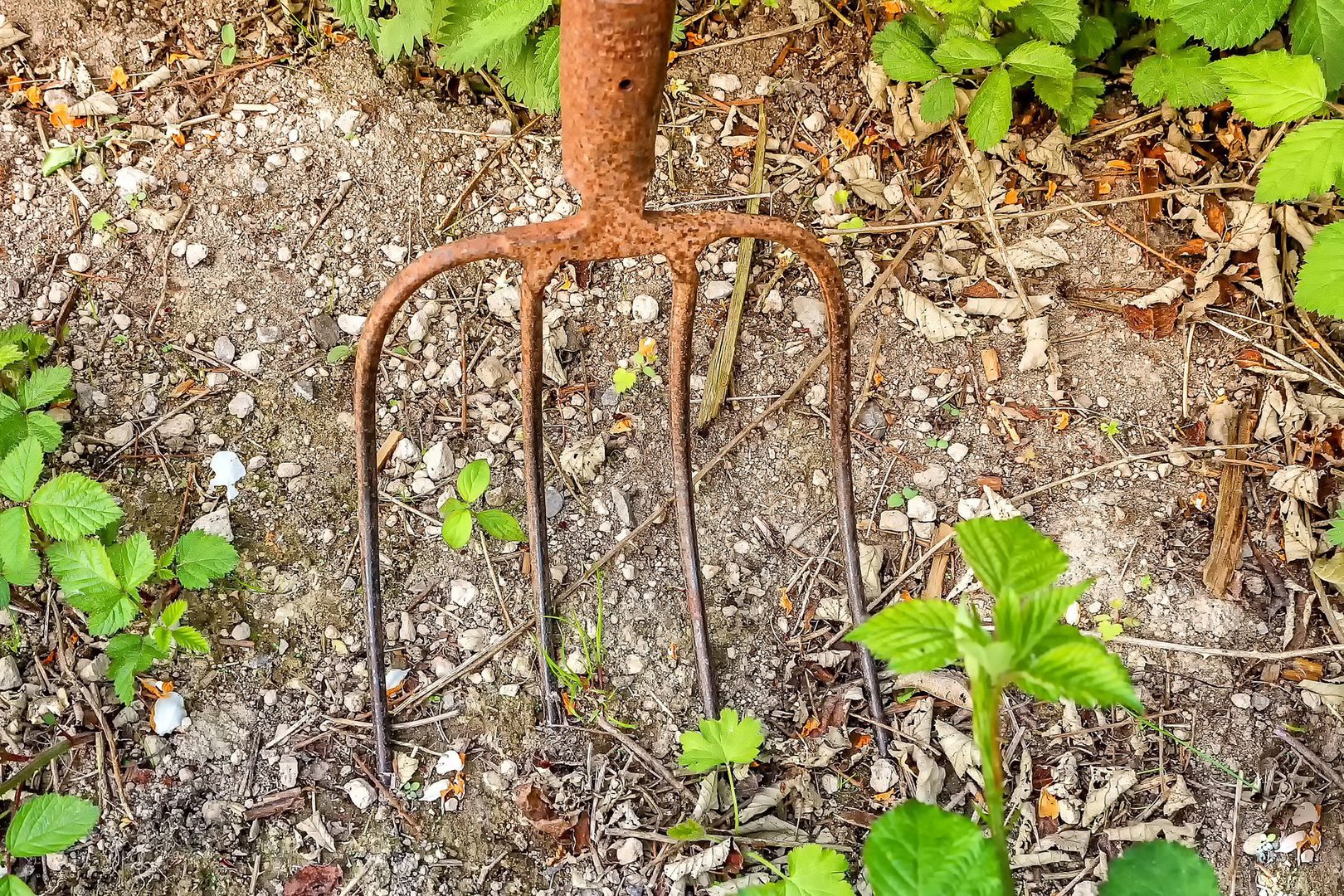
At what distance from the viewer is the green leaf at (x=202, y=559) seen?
1591 millimetres

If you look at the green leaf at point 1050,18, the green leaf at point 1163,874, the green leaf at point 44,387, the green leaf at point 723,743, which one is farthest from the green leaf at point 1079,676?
the green leaf at point 44,387

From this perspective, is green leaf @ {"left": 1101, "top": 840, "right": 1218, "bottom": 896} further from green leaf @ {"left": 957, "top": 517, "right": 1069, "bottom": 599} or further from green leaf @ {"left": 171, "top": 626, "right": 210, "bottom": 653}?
green leaf @ {"left": 171, "top": 626, "right": 210, "bottom": 653}

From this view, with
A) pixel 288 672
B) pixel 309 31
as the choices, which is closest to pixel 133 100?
pixel 309 31

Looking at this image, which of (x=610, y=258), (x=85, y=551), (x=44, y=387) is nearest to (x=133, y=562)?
(x=85, y=551)

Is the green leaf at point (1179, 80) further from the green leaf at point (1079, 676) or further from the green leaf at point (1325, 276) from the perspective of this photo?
the green leaf at point (1079, 676)

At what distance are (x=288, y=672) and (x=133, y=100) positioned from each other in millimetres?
1213

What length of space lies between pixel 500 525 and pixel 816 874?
2.49 ft

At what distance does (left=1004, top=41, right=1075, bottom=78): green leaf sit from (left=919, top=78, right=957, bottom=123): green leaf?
0.13m

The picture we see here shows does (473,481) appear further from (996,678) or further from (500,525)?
(996,678)

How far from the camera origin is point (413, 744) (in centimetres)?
167

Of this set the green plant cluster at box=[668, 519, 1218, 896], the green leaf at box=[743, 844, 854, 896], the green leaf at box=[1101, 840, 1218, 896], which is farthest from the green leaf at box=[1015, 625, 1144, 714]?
the green leaf at box=[743, 844, 854, 896]

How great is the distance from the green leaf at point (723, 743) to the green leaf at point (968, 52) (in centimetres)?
124

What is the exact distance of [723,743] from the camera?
5.08ft

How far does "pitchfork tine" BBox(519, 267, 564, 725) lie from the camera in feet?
4.97
